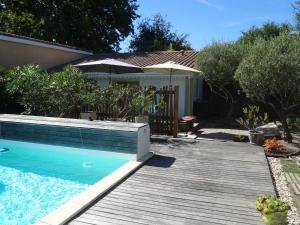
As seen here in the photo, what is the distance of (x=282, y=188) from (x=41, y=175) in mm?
6316

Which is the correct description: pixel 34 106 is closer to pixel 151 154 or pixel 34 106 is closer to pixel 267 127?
pixel 151 154

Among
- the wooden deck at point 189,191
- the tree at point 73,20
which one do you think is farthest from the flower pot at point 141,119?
the tree at point 73,20

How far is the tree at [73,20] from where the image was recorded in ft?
101

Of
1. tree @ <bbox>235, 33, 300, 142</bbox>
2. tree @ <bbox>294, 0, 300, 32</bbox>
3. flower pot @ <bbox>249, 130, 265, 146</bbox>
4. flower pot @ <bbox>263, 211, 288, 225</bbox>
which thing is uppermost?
tree @ <bbox>294, 0, 300, 32</bbox>

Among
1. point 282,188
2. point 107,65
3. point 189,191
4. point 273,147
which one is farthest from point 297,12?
point 189,191

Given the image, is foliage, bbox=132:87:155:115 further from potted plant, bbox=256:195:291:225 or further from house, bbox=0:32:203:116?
potted plant, bbox=256:195:291:225

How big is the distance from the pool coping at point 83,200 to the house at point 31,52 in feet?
42.9

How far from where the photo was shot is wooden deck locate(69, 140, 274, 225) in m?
5.59

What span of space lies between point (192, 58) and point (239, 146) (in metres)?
10.4

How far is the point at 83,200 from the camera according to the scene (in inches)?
241

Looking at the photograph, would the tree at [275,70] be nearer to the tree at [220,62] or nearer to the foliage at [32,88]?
the tree at [220,62]

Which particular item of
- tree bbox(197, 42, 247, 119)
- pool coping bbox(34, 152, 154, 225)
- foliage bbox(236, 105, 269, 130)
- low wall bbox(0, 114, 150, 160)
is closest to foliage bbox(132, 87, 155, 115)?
low wall bbox(0, 114, 150, 160)

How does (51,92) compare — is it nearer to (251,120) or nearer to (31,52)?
(31,52)

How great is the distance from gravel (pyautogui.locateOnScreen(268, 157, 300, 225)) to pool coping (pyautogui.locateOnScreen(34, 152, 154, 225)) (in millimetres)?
3488
